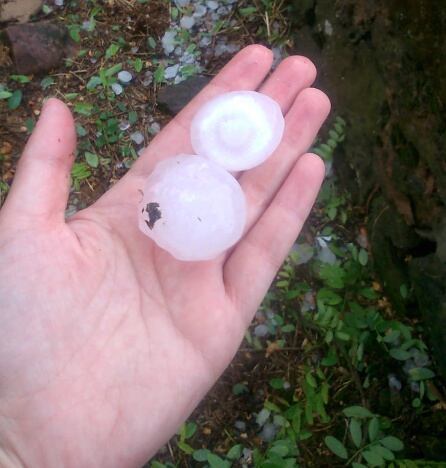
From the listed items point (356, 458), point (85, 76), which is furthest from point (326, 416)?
point (85, 76)

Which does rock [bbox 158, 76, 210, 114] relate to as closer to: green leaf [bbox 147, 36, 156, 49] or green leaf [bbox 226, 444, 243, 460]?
green leaf [bbox 147, 36, 156, 49]

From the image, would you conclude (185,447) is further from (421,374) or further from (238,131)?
(238,131)

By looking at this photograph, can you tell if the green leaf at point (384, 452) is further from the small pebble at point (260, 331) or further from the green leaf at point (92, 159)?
the green leaf at point (92, 159)

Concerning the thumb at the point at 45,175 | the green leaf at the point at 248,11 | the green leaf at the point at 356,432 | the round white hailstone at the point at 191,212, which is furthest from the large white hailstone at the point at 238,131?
the green leaf at the point at 248,11

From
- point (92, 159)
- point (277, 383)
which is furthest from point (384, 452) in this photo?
point (92, 159)

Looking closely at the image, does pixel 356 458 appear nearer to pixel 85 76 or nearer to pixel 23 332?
pixel 23 332

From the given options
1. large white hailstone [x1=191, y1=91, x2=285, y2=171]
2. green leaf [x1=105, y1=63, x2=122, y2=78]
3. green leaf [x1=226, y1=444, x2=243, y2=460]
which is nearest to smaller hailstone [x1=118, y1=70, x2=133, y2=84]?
green leaf [x1=105, y1=63, x2=122, y2=78]
